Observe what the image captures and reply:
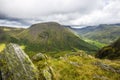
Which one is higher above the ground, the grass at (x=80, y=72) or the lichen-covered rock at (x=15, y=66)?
the lichen-covered rock at (x=15, y=66)

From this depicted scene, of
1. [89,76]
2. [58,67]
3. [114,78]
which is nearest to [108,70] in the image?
[114,78]

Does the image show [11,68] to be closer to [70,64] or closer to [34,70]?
[34,70]

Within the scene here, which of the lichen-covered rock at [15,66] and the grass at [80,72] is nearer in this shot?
the lichen-covered rock at [15,66]

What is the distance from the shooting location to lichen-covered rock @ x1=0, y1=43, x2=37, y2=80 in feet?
107

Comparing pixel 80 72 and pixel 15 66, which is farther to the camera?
pixel 80 72

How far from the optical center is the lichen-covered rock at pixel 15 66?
3259 cm

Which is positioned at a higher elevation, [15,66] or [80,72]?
[15,66]

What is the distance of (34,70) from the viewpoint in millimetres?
33875

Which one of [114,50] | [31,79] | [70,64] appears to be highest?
[31,79]

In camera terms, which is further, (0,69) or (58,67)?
(58,67)

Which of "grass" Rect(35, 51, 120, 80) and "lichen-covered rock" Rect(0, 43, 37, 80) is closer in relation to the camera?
"lichen-covered rock" Rect(0, 43, 37, 80)

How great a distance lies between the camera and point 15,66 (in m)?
33.2

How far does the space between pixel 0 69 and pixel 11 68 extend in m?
2.08

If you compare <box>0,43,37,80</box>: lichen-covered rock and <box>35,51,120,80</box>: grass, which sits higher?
<box>0,43,37,80</box>: lichen-covered rock
